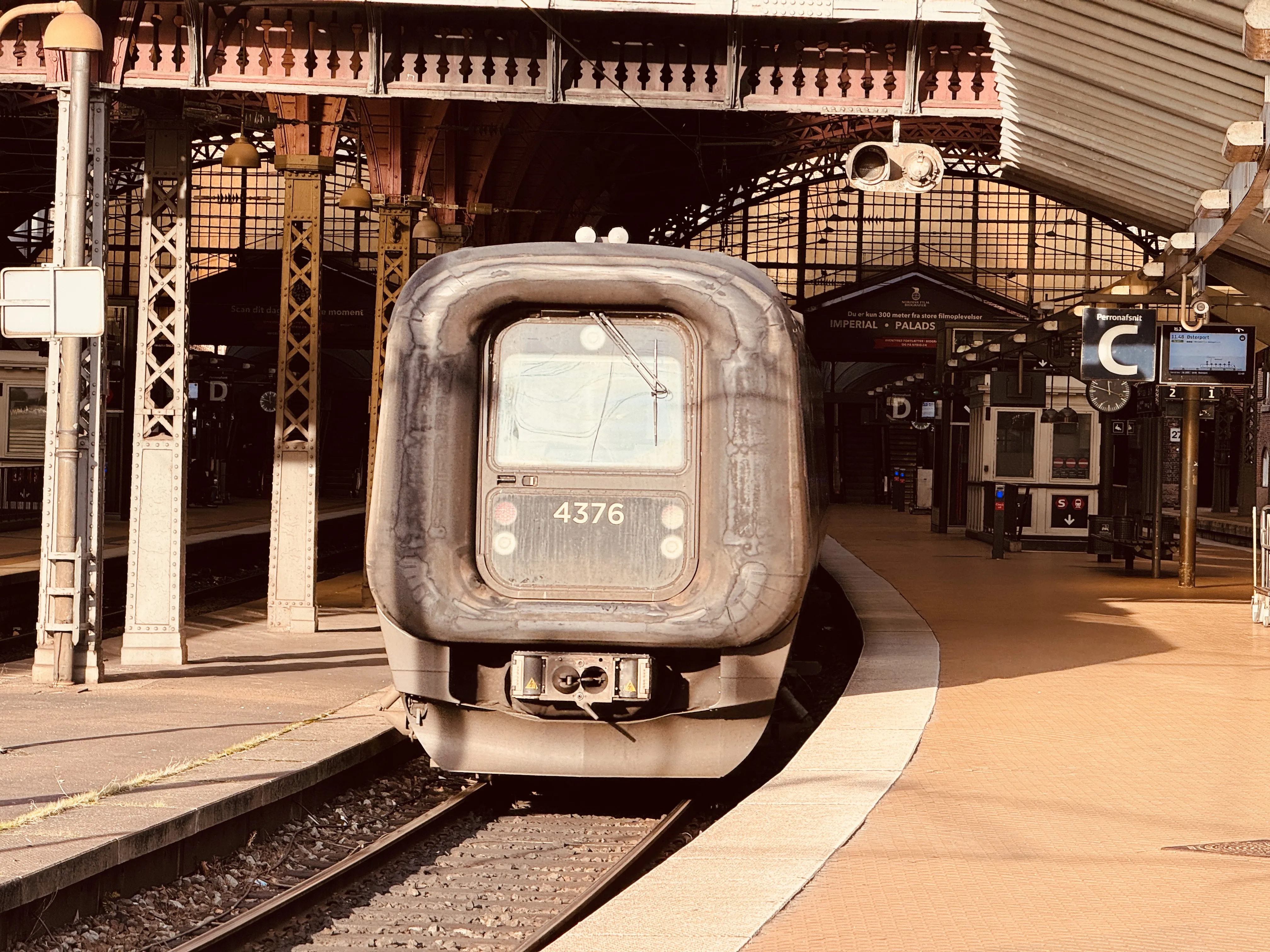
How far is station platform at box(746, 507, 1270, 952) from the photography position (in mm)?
5145

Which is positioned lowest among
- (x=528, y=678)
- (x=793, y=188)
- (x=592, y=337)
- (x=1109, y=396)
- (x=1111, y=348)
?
(x=528, y=678)

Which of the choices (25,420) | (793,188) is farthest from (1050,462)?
(793,188)

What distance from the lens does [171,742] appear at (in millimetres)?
9586

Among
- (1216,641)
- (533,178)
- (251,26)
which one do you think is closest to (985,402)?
(533,178)

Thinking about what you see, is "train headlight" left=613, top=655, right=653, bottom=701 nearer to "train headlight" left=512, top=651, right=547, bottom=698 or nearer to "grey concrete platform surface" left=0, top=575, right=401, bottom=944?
"train headlight" left=512, top=651, right=547, bottom=698

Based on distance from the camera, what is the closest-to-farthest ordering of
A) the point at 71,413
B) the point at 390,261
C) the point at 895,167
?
the point at 71,413, the point at 895,167, the point at 390,261

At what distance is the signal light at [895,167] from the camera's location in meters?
13.4

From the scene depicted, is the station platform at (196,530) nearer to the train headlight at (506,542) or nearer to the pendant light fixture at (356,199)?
the pendant light fixture at (356,199)

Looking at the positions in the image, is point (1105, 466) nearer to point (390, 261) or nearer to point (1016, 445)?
point (1016, 445)

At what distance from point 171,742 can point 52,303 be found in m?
2.85

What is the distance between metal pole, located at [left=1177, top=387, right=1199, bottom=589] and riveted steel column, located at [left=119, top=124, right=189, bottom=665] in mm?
13578

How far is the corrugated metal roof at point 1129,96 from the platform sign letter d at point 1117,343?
235 cm

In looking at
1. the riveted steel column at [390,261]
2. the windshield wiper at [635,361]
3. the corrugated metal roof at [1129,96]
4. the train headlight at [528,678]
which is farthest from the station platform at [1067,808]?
the riveted steel column at [390,261]

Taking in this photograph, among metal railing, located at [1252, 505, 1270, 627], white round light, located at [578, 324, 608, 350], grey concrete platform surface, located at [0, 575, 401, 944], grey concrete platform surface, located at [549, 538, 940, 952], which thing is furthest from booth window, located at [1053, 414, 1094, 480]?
white round light, located at [578, 324, 608, 350]
